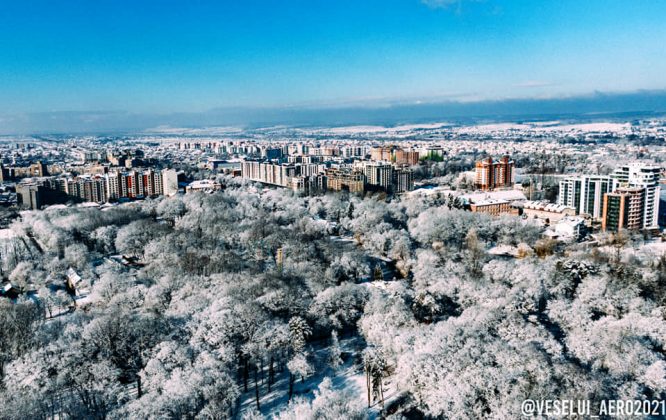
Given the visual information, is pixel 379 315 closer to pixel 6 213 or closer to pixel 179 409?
pixel 179 409

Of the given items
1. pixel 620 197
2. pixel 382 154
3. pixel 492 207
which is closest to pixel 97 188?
pixel 492 207

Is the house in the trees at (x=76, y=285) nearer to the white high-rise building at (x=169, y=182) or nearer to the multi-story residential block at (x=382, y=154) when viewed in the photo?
the white high-rise building at (x=169, y=182)

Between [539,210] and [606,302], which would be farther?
[539,210]

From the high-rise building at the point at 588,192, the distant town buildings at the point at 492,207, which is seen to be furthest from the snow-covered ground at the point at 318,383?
the high-rise building at the point at 588,192

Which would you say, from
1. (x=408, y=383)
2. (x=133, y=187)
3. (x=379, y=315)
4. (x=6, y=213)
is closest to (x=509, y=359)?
(x=408, y=383)

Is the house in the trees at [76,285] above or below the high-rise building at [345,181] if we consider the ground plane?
below

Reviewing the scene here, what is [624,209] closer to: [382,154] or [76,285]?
[76,285]
